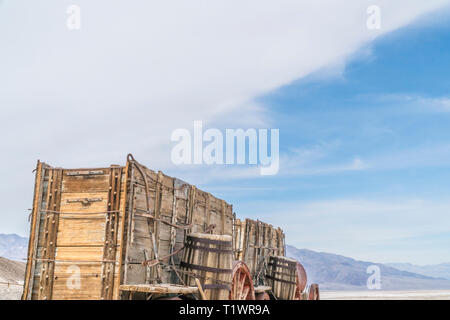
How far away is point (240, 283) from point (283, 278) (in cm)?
387

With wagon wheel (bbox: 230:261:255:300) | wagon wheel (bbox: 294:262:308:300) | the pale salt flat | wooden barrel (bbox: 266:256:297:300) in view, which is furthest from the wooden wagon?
the pale salt flat

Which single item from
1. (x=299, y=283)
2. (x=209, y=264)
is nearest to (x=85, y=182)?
(x=209, y=264)

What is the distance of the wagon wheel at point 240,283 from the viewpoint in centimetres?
996

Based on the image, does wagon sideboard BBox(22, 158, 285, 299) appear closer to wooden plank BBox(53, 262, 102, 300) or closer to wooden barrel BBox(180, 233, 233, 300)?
wooden plank BBox(53, 262, 102, 300)

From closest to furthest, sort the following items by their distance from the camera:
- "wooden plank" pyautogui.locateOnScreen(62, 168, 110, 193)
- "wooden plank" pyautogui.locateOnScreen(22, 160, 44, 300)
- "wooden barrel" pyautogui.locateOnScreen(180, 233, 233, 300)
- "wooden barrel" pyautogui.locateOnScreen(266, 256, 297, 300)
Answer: "wooden plank" pyautogui.locateOnScreen(22, 160, 44, 300) < "wooden plank" pyautogui.locateOnScreen(62, 168, 110, 193) < "wooden barrel" pyautogui.locateOnScreen(180, 233, 233, 300) < "wooden barrel" pyautogui.locateOnScreen(266, 256, 297, 300)

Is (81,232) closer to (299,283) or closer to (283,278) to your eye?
(283,278)

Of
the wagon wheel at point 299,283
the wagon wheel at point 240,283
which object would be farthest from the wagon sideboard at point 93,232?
the wagon wheel at point 299,283

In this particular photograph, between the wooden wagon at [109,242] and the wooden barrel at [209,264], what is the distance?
0.02m

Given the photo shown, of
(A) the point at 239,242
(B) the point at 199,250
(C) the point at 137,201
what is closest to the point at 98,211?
(C) the point at 137,201

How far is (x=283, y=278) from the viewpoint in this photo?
1406 centimetres

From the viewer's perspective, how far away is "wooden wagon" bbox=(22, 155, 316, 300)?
7.56m

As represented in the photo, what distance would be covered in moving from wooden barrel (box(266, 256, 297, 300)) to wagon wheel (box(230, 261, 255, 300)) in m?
3.24
